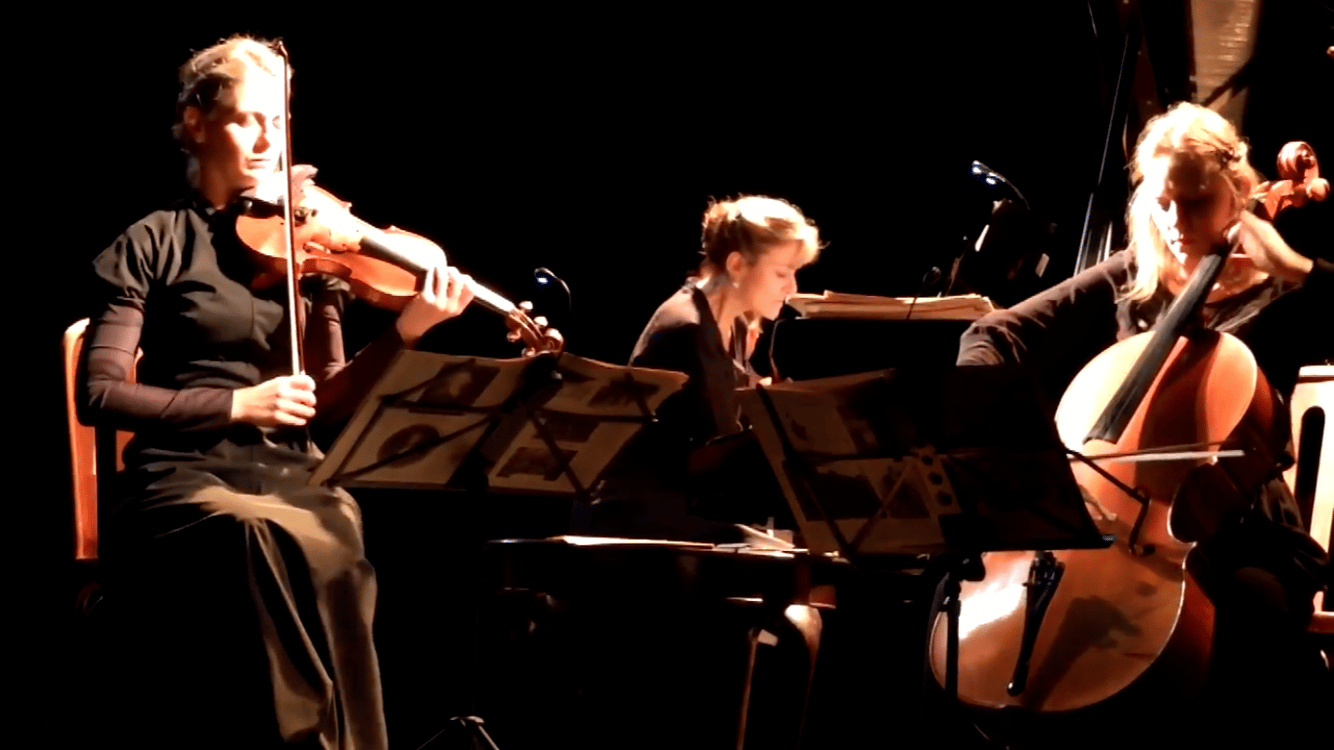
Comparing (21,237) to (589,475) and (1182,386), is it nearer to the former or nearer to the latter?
(589,475)

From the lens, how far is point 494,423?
2387 millimetres

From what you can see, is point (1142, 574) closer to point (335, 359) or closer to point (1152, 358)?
point (1152, 358)

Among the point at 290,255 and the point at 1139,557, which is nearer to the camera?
the point at 1139,557

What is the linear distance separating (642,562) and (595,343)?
5.73 ft

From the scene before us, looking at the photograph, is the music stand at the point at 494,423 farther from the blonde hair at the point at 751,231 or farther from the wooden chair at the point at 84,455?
the blonde hair at the point at 751,231

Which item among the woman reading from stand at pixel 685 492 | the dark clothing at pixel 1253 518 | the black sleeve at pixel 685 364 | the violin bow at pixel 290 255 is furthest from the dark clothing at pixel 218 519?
the dark clothing at pixel 1253 518

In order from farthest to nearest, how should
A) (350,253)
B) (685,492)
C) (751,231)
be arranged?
(751,231), (685,492), (350,253)

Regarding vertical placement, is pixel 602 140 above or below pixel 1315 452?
above

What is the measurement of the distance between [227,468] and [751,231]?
134 cm

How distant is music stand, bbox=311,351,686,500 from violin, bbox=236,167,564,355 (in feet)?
0.65

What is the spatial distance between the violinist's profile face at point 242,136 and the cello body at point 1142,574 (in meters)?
1.41

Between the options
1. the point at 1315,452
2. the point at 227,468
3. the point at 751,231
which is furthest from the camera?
the point at 751,231

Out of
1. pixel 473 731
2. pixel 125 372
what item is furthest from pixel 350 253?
pixel 473 731

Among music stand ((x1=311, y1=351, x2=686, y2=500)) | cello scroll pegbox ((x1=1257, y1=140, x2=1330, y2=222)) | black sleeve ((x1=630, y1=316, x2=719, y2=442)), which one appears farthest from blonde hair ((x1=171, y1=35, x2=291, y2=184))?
cello scroll pegbox ((x1=1257, y1=140, x2=1330, y2=222))
